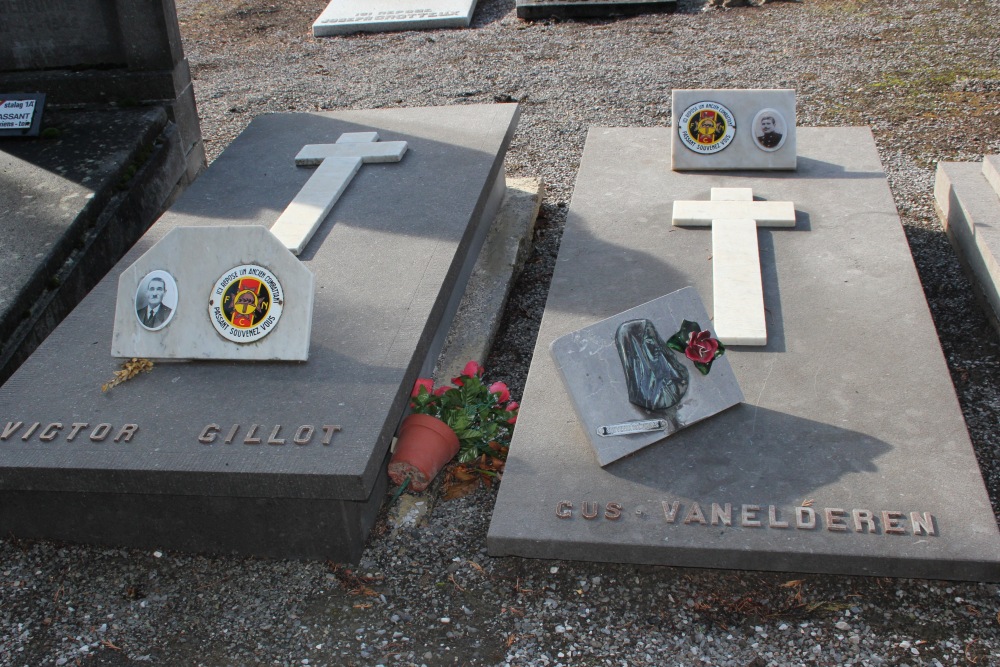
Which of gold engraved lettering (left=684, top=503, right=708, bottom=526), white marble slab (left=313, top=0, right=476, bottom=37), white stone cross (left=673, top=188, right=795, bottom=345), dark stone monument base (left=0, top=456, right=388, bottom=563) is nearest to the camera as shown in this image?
gold engraved lettering (left=684, top=503, right=708, bottom=526)

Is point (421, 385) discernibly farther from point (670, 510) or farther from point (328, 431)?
point (670, 510)

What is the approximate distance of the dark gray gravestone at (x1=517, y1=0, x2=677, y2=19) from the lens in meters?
9.50

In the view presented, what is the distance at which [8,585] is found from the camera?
3.35 meters

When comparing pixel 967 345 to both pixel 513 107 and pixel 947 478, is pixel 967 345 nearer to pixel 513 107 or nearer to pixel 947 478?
pixel 947 478

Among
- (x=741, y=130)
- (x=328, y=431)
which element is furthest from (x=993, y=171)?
(x=328, y=431)

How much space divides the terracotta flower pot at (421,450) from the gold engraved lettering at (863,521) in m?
1.45

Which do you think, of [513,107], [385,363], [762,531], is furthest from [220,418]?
[513,107]

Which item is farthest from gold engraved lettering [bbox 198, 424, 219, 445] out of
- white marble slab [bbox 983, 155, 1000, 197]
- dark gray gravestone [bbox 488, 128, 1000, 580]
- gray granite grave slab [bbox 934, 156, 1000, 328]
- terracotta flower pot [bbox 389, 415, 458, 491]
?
white marble slab [bbox 983, 155, 1000, 197]

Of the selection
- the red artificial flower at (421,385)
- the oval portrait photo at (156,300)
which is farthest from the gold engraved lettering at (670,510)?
the oval portrait photo at (156,300)

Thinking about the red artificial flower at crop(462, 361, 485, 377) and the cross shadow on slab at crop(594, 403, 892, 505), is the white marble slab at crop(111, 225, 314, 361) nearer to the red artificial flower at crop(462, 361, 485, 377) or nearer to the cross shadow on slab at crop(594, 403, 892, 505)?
the red artificial flower at crop(462, 361, 485, 377)

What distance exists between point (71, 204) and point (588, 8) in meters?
6.14

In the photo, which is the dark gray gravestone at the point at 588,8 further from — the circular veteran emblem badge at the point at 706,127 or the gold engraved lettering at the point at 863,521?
the gold engraved lettering at the point at 863,521

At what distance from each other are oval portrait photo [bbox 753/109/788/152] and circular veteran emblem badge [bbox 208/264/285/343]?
2.71 meters

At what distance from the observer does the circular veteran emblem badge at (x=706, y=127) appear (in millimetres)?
5008
